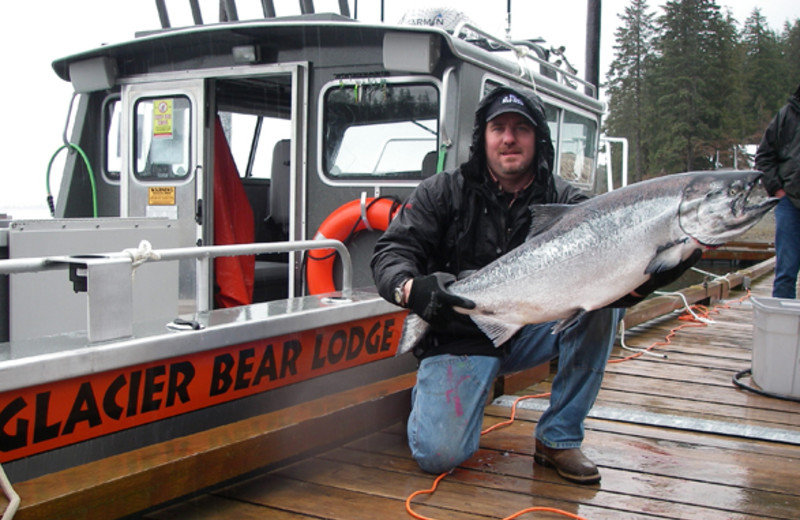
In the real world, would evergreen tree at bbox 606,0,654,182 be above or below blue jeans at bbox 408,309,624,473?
above

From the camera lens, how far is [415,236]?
10.3ft

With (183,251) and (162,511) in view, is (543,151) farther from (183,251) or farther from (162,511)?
(162,511)

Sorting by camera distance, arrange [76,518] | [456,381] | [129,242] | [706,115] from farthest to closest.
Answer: [706,115] < [129,242] < [456,381] < [76,518]

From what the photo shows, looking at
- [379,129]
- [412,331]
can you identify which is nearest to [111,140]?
[379,129]

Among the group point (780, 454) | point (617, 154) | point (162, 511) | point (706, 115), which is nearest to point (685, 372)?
point (780, 454)

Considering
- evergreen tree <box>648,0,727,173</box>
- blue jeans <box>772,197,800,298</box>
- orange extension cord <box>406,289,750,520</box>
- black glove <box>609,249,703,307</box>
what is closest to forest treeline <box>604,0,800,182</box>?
evergreen tree <box>648,0,727,173</box>

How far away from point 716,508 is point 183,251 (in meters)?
2.34

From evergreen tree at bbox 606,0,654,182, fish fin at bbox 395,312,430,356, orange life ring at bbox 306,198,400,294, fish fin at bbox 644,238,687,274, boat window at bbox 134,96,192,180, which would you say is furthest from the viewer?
evergreen tree at bbox 606,0,654,182

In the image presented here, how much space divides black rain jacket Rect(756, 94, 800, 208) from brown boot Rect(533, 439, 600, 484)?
2971mm

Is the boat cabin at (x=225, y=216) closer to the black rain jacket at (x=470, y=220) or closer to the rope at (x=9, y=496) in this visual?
the rope at (x=9, y=496)

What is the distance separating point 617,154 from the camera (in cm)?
5628

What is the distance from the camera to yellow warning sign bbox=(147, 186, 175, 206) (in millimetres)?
5695

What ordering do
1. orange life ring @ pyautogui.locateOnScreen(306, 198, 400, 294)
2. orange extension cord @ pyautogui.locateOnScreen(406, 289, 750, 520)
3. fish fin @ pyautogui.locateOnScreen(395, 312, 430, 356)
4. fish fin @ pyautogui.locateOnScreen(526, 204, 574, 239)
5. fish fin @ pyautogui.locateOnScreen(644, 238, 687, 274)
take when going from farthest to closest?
orange life ring @ pyautogui.locateOnScreen(306, 198, 400, 294), fish fin @ pyautogui.locateOnScreen(395, 312, 430, 356), orange extension cord @ pyautogui.locateOnScreen(406, 289, 750, 520), fish fin @ pyautogui.locateOnScreen(526, 204, 574, 239), fish fin @ pyautogui.locateOnScreen(644, 238, 687, 274)

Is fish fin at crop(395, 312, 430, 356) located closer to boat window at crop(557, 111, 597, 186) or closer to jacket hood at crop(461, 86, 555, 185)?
jacket hood at crop(461, 86, 555, 185)
